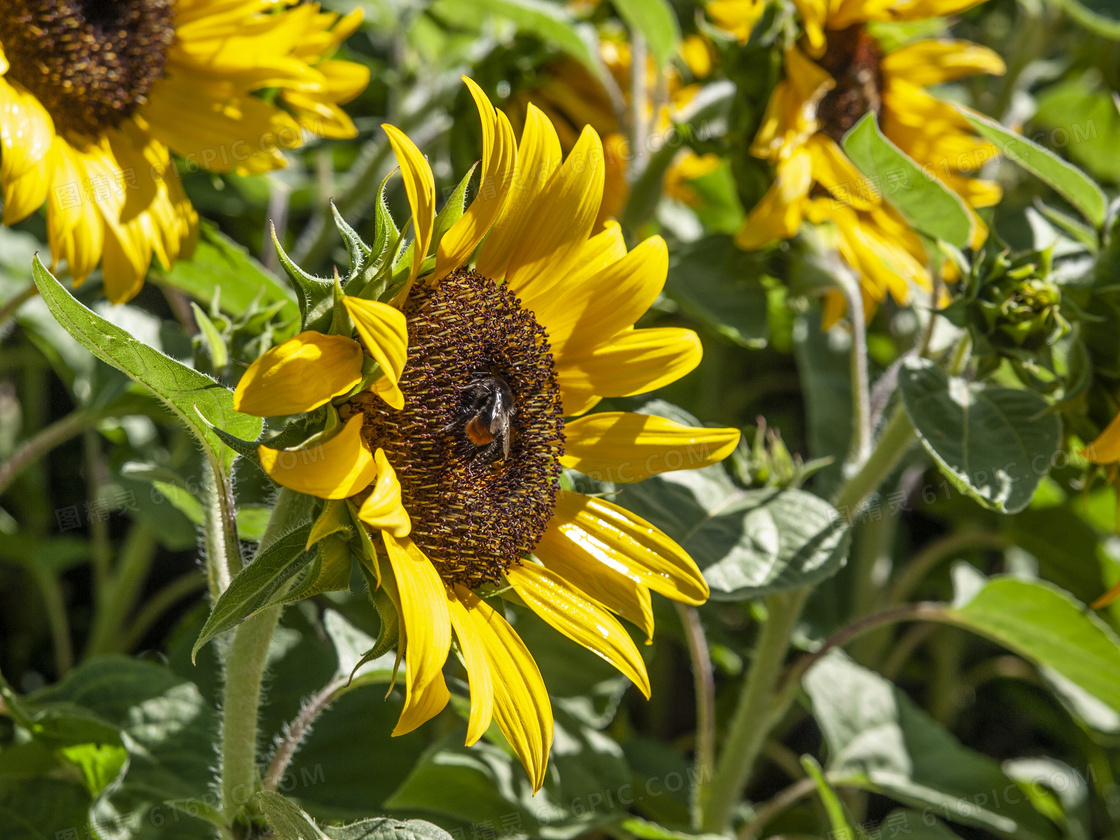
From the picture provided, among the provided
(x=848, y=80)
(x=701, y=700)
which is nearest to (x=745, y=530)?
(x=701, y=700)

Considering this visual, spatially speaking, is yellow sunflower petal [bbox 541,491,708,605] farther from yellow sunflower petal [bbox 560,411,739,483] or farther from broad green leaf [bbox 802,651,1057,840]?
broad green leaf [bbox 802,651,1057,840]

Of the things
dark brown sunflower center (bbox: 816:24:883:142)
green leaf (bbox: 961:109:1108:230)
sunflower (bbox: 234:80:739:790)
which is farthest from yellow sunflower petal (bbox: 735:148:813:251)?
sunflower (bbox: 234:80:739:790)

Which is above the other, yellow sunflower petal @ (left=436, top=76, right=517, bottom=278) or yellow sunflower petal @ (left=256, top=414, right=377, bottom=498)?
yellow sunflower petal @ (left=436, top=76, right=517, bottom=278)

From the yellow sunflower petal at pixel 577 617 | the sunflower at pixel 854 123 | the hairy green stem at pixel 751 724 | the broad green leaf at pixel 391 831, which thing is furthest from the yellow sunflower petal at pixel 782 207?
the broad green leaf at pixel 391 831

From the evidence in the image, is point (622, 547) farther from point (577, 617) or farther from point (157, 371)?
point (157, 371)

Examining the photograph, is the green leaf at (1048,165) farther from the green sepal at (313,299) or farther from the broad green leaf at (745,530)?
the green sepal at (313,299)

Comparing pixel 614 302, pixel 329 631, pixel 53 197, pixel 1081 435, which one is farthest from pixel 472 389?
pixel 1081 435

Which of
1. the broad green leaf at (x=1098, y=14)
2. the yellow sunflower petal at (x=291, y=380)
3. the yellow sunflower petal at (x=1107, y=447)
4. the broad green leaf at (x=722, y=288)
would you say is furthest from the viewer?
the broad green leaf at (x=1098, y=14)
